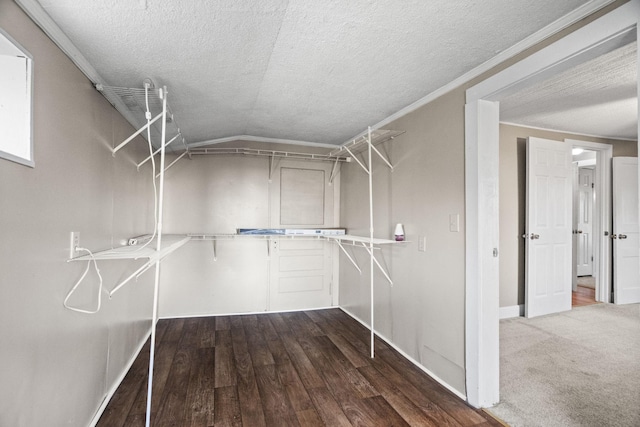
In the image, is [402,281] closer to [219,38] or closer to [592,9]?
[592,9]

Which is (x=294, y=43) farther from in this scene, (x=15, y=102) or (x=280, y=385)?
(x=280, y=385)

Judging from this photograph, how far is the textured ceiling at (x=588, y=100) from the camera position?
6.89 ft

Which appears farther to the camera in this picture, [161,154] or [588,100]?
[588,100]

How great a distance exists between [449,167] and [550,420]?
5.50 ft

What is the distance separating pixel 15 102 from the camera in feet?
3.52

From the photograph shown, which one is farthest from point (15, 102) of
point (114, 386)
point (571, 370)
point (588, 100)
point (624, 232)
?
point (624, 232)

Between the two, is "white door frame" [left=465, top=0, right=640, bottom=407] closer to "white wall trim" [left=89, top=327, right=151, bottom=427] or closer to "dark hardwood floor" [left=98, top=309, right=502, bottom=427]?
"dark hardwood floor" [left=98, top=309, right=502, bottom=427]

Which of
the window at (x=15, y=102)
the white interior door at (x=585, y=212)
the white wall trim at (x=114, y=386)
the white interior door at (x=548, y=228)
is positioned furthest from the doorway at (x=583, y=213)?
the window at (x=15, y=102)

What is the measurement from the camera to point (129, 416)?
1765 millimetres

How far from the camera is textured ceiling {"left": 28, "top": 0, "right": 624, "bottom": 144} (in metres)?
1.28

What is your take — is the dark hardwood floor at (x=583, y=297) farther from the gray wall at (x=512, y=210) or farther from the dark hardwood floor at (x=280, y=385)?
the dark hardwood floor at (x=280, y=385)

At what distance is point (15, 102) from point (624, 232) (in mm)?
6088

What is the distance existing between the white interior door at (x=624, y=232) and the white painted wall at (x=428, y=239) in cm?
355

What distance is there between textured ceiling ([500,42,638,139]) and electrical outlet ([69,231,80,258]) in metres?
2.90
